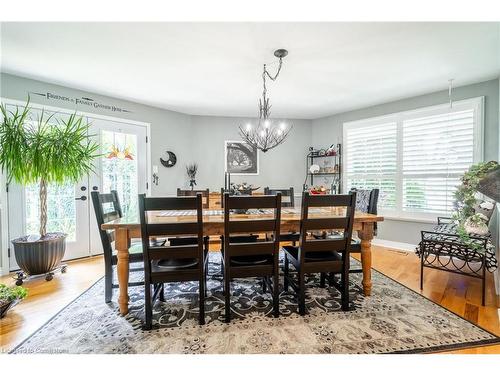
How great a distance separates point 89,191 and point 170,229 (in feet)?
8.47

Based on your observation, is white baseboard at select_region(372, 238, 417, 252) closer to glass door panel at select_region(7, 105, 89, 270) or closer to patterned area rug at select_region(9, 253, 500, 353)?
patterned area rug at select_region(9, 253, 500, 353)

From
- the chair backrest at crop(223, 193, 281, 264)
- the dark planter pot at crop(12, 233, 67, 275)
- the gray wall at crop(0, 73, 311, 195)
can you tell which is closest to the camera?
the chair backrest at crop(223, 193, 281, 264)

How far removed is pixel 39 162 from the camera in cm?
254

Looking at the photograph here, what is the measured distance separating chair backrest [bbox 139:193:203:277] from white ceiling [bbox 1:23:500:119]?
1.45m

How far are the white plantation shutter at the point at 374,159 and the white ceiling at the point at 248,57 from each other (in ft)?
2.11

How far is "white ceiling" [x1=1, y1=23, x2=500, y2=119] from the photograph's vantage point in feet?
6.62

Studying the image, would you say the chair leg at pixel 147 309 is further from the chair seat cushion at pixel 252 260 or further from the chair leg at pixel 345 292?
the chair leg at pixel 345 292

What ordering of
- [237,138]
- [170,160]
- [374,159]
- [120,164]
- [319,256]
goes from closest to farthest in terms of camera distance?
1. [319,256]
2. [120,164]
3. [374,159]
4. [170,160]
5. [237,138]

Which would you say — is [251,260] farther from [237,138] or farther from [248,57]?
[237,138]

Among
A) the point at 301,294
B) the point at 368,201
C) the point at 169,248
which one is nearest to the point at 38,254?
the point at 169,248

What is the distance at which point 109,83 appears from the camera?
3193 millimetres

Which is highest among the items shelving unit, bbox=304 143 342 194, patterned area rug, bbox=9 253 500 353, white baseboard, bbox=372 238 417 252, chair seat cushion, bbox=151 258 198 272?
shelving unit, bbox=304 143 342 194

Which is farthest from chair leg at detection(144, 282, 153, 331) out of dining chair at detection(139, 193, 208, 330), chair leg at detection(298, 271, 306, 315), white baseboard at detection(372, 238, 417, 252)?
white baseboard at detection(372, 238, 417, 252)
